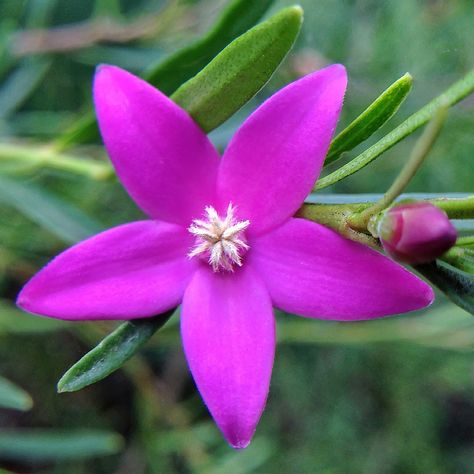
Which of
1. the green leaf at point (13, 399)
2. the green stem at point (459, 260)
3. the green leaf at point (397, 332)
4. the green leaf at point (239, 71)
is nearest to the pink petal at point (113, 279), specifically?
the green leaf at point (239, 71)

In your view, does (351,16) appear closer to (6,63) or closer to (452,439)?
(6,63)

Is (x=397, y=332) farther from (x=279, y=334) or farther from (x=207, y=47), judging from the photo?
(x=207, y=47)

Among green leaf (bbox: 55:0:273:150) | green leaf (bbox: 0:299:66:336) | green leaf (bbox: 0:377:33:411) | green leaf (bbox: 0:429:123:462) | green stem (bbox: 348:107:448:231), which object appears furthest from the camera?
green leaf (bbox: 0:299:66:336)

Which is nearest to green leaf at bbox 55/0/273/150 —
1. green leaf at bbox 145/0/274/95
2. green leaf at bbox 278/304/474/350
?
green leaf at bbox 145/0/274/95

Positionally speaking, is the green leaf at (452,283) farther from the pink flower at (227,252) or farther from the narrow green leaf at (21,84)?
the narrow green leaf at (21,84)

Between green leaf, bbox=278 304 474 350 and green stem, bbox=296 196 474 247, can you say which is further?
green leaf, bbox=278 304 474 350

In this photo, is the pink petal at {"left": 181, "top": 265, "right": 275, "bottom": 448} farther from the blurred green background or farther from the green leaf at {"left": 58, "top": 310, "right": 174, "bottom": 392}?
the blurred green background

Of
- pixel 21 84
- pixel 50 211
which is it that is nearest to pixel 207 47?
pixel 50 211
